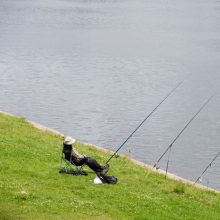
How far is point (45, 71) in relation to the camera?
181 feet

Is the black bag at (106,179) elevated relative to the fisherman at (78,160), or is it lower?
lower

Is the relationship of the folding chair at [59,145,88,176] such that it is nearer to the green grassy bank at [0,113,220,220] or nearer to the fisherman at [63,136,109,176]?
the fisherman at [63,136,109,176]

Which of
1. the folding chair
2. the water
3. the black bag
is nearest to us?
the black bag

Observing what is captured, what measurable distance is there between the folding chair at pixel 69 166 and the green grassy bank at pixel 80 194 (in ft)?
0.79

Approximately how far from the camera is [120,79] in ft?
170

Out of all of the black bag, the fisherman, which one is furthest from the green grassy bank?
the fisherman

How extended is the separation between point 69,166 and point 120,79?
120ft

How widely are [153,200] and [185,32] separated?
71.7 metres

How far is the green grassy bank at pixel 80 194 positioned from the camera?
38.4 ft

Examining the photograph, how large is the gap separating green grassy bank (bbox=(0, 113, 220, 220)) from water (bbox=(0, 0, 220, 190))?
897 cm

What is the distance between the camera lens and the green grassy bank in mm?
11719

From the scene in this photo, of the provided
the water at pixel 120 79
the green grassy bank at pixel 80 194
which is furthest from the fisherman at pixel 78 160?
the water at pixel 120 79

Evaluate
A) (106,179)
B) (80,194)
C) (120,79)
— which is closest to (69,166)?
(106,179)

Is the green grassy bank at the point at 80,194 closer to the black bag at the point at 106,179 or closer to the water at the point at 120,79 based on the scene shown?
the black bag at the point at 106,179
